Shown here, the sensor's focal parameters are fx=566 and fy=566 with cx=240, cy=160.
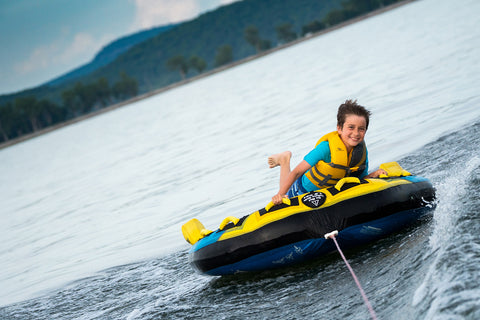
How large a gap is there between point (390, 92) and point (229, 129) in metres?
5.28

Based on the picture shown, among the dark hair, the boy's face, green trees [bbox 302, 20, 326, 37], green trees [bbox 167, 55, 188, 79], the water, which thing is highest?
green trees [bbox 167, 55, 188, 79]

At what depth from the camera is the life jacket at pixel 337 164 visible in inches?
202

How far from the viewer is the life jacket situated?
5.14m

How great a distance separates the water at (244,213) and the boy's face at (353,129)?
0.93 metres

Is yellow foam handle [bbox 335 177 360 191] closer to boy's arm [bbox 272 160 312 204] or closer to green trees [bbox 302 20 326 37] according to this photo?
boy's arm [bbox 272 160 312 204]

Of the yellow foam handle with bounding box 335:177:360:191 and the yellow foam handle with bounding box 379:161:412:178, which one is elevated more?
the yellow foam handle with bounding box 335:177:360:191

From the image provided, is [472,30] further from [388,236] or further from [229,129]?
[388,236]

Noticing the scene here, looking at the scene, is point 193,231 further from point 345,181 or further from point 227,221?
point 345,181

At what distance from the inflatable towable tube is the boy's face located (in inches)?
14.0

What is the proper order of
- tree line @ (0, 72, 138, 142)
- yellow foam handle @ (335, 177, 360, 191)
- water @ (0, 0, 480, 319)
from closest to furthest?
water @ (0, 0, 480, 319) → yellow foam handle @ (335, 177, 360, 191) → tree line @ (0, 72, 138, 142)

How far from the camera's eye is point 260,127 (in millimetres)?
15578

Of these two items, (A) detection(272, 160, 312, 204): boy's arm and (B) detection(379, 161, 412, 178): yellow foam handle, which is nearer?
(A) detection(272, 160, 312, 204): boy's arm

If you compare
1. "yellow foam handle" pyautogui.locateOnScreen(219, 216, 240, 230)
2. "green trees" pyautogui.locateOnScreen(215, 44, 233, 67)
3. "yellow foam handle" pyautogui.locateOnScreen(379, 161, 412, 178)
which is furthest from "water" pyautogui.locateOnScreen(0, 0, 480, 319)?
"green trees" pyautogui.locateOnScreen(215, 44, 233, 67)

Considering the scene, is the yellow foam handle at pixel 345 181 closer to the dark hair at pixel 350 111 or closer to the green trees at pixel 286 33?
the dark hair at pixel 350 111
